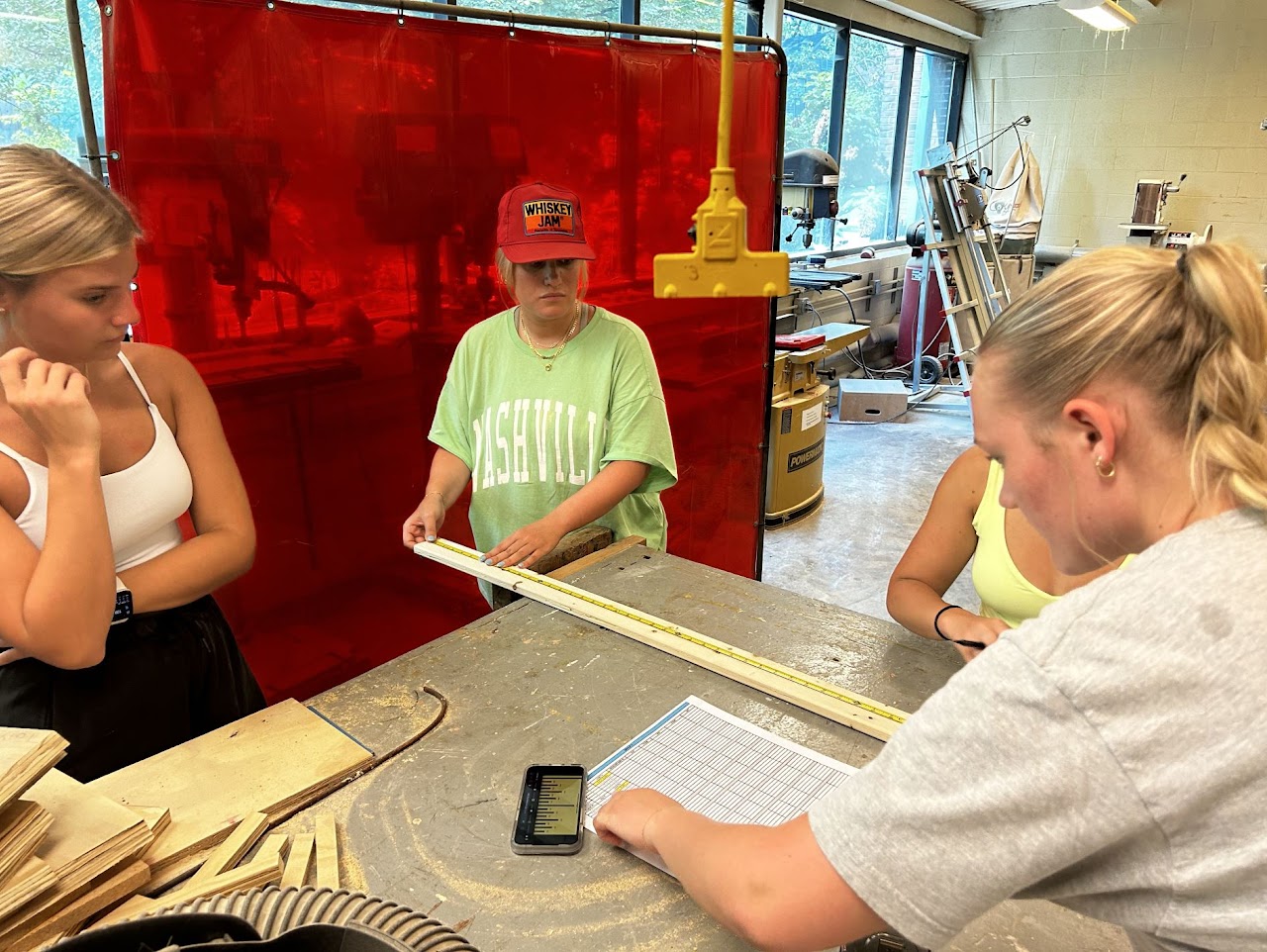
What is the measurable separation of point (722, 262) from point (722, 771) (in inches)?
25.9

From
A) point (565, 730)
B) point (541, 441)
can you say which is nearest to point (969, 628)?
point (565, 730)

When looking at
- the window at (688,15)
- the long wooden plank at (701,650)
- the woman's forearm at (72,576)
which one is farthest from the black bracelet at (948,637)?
the window at (688,15)

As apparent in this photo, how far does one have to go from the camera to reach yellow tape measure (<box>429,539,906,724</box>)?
116 cm

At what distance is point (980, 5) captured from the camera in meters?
6.65

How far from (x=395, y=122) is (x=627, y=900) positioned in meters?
1.88

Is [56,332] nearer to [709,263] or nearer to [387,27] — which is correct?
[709,263]

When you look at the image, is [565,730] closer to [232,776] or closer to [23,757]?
[232,776]

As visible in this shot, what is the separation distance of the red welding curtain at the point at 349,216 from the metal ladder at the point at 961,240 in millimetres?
2703

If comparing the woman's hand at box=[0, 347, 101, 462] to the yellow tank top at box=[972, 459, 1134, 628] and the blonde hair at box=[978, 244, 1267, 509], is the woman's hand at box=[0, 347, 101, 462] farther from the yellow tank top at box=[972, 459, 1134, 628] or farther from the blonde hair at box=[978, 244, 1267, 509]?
the yellow tank top at box=[972, 459, 1134, 628]

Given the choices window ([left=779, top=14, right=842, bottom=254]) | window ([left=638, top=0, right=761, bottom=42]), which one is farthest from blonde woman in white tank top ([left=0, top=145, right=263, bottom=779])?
window ([left=779, top=14, right=842, bottom=254])

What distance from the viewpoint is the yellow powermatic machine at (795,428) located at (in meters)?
3.91

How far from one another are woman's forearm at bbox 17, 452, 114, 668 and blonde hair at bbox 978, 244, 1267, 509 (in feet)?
3.77

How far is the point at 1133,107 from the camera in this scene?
6.45 m

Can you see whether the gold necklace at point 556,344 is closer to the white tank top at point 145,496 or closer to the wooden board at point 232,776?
the white tank top at point 145,496
